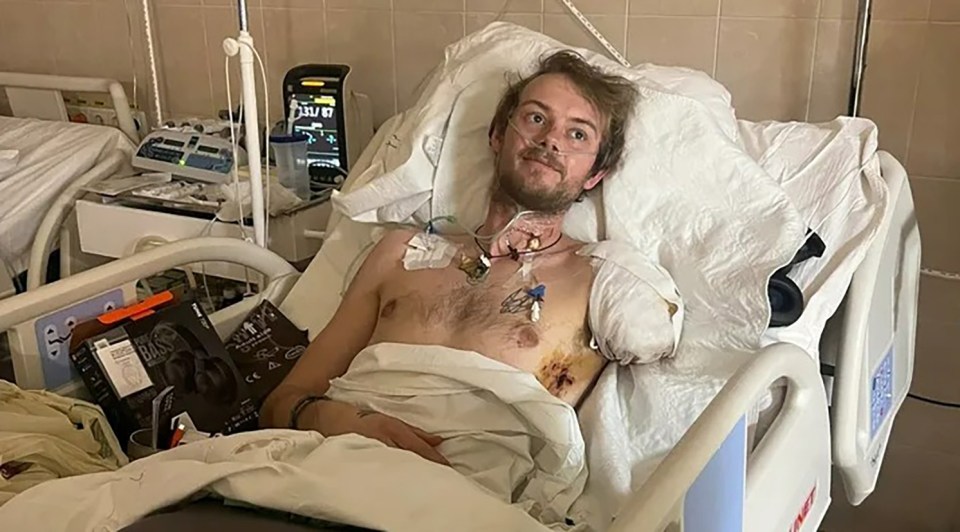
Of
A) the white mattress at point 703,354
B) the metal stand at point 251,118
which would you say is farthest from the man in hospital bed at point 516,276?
the metal stand at point 251,118

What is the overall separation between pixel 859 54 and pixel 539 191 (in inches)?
28.3

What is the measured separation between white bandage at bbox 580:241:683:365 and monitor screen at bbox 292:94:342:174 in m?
0.99

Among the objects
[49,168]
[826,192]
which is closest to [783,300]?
[826,192]

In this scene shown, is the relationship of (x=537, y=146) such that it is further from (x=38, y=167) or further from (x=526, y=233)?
(x=38, y=167)

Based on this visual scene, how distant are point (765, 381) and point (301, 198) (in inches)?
56.8

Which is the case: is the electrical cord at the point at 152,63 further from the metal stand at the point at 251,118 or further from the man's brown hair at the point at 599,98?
the man's brown hair at the point at 599,98

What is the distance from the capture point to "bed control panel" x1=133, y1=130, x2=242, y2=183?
2461 millimetres

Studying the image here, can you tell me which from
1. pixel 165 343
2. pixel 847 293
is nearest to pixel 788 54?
pixel 847 293

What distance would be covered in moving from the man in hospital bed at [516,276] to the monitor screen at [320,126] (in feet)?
2.10

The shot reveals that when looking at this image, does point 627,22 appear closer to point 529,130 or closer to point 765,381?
point 529,130

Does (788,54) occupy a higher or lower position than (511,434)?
higher

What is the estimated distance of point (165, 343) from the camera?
1.68 metres

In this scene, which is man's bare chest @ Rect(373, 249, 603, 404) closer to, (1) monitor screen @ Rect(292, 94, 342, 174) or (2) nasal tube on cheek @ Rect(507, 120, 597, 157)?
(2) nasal tube on cheek @ Rect(507, 120, 597, 157)

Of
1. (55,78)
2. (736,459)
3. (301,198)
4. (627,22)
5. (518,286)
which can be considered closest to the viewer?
(736,459)
